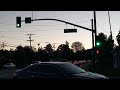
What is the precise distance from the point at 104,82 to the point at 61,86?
1.04 feet

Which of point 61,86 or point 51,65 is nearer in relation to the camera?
point 61,86

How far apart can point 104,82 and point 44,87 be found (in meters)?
0.44

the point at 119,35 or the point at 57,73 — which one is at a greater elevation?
the point at 119,35

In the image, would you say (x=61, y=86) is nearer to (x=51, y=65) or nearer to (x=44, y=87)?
(x=44, y=87)

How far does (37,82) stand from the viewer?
2408mm

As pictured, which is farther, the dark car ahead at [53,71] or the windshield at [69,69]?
the windshield at [69,69]

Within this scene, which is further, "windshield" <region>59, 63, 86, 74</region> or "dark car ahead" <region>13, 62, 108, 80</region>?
"windshield" <region>59, 63, 86, 74</region>
